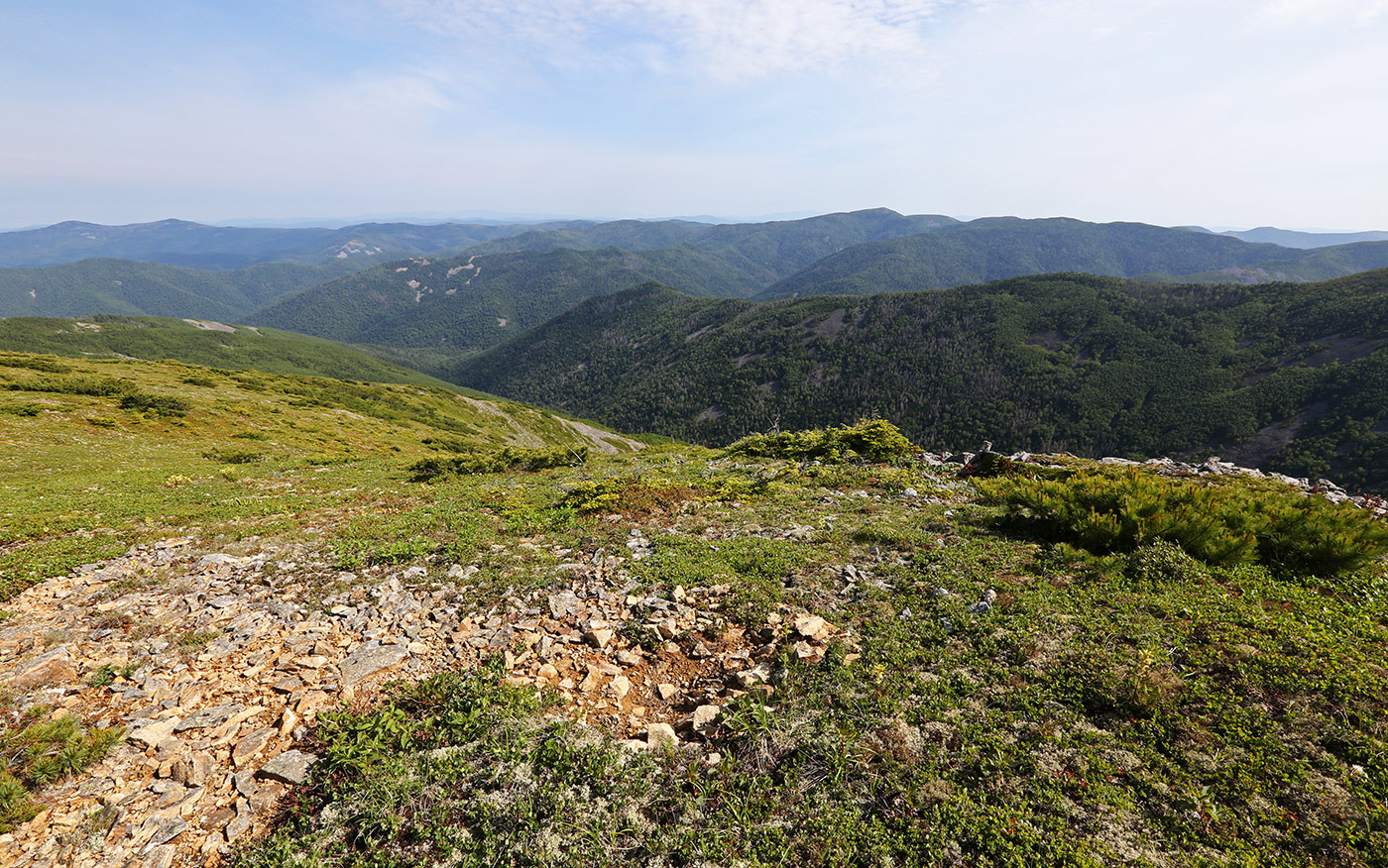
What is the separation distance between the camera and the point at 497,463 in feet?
82.6

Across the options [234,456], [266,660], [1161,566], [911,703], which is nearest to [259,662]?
[266,660]

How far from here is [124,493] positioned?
17516 millimetres

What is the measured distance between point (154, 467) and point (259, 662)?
23896mm

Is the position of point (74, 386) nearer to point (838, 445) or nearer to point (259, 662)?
point (259, 662)

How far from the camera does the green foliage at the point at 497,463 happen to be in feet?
77.9

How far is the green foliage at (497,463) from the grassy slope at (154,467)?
5.54ft

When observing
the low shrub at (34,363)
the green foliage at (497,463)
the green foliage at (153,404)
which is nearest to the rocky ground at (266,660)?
the green foliage at (497,463)

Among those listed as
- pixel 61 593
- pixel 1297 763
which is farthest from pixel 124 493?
pixel 1297 763

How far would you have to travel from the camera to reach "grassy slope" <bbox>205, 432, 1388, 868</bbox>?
5.06 m

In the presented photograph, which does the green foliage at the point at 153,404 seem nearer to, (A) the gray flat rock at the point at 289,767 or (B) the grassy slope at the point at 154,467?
(B) the grassy slope at the point at 154,467

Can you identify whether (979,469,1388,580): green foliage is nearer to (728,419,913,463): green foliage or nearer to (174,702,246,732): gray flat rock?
(728,419,913,463): green foliage

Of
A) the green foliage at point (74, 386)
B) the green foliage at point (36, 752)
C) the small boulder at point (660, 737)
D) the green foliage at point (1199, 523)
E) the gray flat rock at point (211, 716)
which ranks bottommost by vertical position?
the green foliage at point (74, 386)

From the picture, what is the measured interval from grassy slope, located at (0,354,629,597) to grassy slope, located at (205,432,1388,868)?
11.3 m

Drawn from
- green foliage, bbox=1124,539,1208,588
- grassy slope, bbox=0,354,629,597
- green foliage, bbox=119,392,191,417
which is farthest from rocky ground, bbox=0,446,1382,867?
green foliage, bbox=119,392,191,417
